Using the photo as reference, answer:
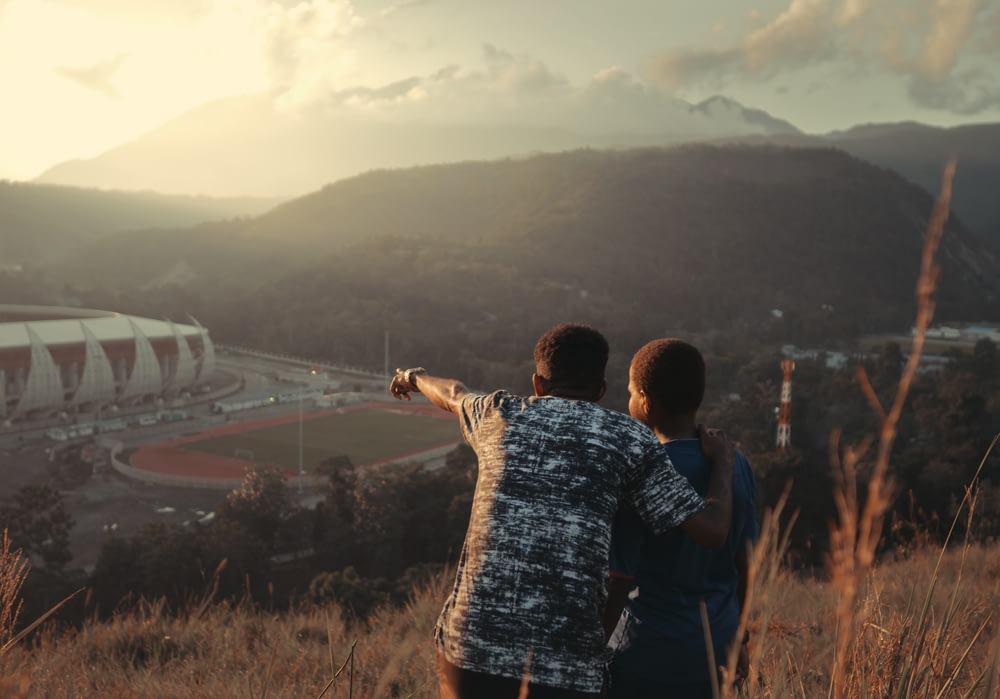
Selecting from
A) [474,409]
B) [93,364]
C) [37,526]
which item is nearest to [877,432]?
[37,526]

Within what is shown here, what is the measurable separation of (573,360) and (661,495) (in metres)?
0.44

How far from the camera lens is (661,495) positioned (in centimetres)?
204

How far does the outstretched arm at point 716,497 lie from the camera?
2.04m

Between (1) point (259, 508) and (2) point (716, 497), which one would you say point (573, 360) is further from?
(1) point (259, 508)

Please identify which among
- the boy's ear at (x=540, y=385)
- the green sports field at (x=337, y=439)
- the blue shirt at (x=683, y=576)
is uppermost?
the boy's ear at (x=540, y=385)

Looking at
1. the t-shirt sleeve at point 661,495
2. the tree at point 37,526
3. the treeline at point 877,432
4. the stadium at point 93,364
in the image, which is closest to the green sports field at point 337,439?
the tree at point 37,526

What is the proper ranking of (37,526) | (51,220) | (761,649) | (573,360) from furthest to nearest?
1. (51,220)
2. (37,526)
3. (573,360)
4. (761,649)

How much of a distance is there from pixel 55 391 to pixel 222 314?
95.4 ft

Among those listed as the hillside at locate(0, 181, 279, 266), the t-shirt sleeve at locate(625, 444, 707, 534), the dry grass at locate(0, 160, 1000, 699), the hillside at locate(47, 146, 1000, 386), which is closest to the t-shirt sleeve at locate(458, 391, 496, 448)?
the t-shirt sleeve at locate(625, 444, 707, 534)

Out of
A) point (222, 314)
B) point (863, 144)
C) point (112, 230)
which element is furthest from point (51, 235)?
point (863, 144)

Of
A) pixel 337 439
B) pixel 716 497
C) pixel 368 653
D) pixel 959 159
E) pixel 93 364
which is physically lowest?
pixel 337 439

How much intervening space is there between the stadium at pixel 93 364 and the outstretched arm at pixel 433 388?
35.8 m

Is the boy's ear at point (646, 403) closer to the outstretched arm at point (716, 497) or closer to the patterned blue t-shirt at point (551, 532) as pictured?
the outstretched arm at point (716, 497)

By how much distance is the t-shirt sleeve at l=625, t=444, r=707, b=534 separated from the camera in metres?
2.03
